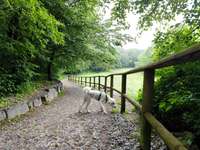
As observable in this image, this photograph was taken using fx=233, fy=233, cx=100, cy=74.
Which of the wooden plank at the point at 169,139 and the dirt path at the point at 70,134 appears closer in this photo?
the wooden plank at the point at 169,139

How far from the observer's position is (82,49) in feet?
52.3

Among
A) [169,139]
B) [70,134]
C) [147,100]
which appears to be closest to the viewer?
[169,139]

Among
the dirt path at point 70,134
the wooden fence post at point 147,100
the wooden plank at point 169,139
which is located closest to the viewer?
the wooden plank at point 169,139

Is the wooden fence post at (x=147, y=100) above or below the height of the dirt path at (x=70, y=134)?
above

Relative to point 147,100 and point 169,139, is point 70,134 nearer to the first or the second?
point 147,100

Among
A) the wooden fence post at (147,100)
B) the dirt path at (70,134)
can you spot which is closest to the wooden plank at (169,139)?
the wooden fence post at (147,100)

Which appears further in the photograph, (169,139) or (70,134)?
(70,134)

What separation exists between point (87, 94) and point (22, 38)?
370 centimetres

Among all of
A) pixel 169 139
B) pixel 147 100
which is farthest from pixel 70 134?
pixel 169 139

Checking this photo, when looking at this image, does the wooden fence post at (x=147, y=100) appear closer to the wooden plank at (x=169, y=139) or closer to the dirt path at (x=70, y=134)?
the wooden plank at (x=169, y=139)

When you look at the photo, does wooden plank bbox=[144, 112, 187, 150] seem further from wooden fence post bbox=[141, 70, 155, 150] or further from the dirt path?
the dirt path

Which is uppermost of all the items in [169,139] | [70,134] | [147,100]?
[147,100]

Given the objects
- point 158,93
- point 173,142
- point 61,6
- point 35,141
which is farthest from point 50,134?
point 61,6

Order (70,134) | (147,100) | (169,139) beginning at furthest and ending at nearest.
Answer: (70,134) < (147,100) < (169,139)
